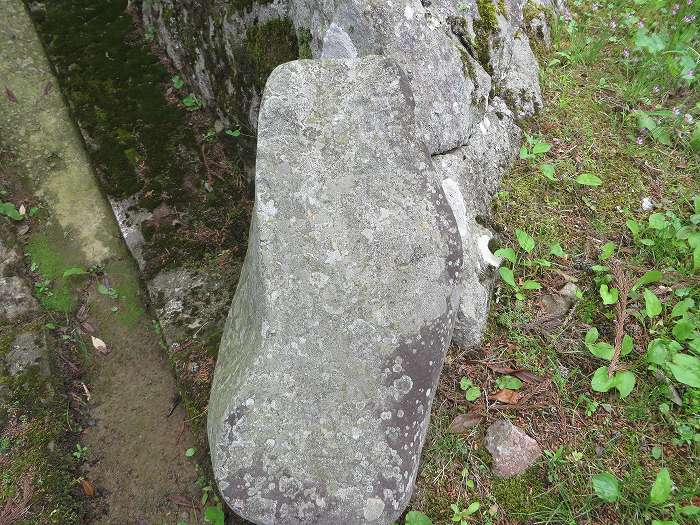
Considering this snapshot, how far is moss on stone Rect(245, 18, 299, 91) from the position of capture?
107 inches

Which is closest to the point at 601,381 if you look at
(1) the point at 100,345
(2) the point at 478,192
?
(2) the point at 478,192

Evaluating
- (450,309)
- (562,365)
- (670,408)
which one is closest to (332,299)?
(450,309)

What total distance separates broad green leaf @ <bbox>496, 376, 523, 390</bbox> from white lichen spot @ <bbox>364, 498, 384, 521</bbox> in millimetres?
914

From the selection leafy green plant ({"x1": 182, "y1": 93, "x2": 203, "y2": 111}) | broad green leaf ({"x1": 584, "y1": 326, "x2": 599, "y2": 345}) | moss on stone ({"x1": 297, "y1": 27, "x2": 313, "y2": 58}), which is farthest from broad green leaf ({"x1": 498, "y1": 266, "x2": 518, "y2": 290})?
leafy green plant ({"x1": 182, "y1": 93, "x2": 203, "y2": 111})

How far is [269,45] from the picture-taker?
283 cm

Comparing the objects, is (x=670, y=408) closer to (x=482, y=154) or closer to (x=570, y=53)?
(x=482, y=154)

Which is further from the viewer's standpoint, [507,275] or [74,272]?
[74,272]

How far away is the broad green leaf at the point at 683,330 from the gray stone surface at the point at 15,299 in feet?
12.2

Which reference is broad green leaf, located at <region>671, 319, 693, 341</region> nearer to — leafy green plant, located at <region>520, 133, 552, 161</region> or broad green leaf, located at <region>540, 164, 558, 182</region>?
broad green leaf, located at <region>540, 164, 558, 182</region>

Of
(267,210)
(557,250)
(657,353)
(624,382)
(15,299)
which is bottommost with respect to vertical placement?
(15,299)

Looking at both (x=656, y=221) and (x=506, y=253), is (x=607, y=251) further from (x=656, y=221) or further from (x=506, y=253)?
(x=506, y=253)

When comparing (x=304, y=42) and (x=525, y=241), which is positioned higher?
(x=304, y=42)

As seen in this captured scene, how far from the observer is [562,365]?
2.46 metres

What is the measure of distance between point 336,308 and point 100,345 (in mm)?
1826
